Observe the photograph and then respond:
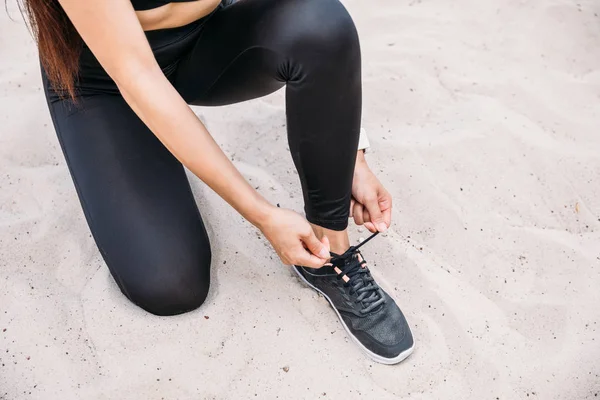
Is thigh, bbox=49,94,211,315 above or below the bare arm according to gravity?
below

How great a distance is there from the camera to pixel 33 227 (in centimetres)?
129

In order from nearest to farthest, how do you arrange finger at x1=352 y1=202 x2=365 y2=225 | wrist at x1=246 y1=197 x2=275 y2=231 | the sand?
wrist at x1=246 y1=197 x2=275 y2=231 < the sand < finger at x1=352 y1=202 x2=365 y2=225

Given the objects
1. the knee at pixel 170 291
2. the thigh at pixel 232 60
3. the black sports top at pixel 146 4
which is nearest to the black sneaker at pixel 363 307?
the knee at pixel 170 291

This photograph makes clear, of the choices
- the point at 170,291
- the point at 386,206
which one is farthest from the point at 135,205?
the point at 386,206

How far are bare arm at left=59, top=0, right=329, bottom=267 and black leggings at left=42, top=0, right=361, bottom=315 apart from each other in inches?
5.6

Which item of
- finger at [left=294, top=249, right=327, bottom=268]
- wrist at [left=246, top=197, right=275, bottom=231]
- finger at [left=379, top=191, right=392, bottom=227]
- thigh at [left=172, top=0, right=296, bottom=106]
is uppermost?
thigh at [left=172, top=0, right=296, bottom=106]

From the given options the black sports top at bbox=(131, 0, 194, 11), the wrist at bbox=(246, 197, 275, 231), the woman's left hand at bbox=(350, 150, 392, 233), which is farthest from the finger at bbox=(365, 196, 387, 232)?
the black sports top at bbox=(131, 0, 194, 11)

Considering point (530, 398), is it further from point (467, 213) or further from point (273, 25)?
point (273, 25)

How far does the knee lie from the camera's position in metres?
1.12

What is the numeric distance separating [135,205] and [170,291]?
180mm

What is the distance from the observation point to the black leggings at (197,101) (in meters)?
1.01

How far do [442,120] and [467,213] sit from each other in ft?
1.05

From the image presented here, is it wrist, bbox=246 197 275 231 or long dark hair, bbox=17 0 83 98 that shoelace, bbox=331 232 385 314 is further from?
long dark hair, bbox=17 0 83 98

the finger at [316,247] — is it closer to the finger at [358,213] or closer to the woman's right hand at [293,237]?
the woman's right hand at [293,237]
